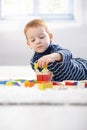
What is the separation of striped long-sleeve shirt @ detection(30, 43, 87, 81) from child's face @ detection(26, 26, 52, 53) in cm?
3

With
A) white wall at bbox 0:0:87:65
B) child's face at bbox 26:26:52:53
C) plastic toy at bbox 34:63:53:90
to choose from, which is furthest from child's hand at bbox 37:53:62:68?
white wall at bbox 0:0:87:65

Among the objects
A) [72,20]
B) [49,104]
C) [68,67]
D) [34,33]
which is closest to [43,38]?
[34,33]

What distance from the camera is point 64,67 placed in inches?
62.9

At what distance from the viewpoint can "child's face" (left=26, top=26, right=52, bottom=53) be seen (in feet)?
5.31

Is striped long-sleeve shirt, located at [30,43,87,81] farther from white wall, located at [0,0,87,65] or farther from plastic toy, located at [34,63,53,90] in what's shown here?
white wall, located at [0,0,87,65]

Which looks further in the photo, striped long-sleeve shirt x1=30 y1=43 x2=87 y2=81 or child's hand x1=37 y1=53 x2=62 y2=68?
striped long-sleeve shirt x1=30 y1=43 x2=87 y2=81

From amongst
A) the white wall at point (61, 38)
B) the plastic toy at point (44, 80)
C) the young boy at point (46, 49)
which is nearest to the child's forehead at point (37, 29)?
the young boy at point (46, 49)

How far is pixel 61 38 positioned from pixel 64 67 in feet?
2.89

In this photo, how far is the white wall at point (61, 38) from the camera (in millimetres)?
2441
